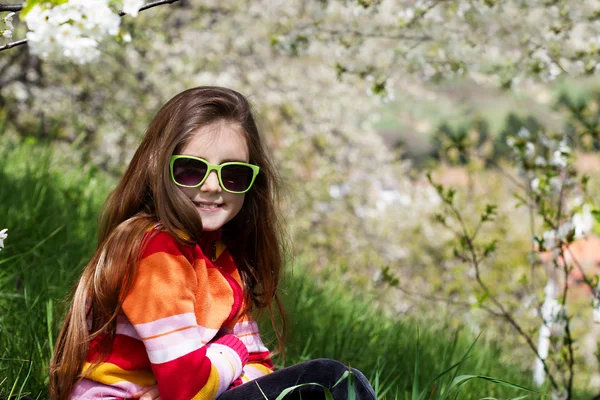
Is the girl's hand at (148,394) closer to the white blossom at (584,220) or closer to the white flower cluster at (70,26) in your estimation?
the white flower cluster at (70,26)

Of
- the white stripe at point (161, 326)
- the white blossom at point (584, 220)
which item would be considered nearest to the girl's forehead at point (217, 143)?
the white stripe at point (161, 326)

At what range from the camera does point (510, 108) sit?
2388 inches

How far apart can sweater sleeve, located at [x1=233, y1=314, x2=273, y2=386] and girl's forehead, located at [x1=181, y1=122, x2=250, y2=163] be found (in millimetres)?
389

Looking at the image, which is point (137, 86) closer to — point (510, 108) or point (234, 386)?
point (234, 386)

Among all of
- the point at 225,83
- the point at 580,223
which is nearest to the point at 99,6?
the point at 580,223

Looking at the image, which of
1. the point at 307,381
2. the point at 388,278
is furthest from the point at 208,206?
the point at 388,278

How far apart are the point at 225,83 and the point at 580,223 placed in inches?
197

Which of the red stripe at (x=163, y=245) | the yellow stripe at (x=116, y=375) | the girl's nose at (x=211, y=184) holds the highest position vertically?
the girl's nose at (x=211, y=184)

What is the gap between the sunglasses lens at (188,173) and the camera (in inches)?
58.3

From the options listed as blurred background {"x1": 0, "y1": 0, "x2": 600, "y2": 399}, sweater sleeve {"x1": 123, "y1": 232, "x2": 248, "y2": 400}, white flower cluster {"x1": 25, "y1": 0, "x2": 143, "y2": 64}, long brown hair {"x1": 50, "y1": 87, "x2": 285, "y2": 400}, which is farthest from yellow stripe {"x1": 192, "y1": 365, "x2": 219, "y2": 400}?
white flower cluster {"x1": 25, "y1": 0, "x2": 143, "y2": 64}

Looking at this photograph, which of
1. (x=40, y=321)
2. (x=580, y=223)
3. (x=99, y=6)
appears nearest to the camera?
(x=99, y=6)

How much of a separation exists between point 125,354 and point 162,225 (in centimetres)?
27

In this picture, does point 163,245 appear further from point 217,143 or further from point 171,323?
point 217,143

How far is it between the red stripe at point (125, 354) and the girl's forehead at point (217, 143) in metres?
0.42
